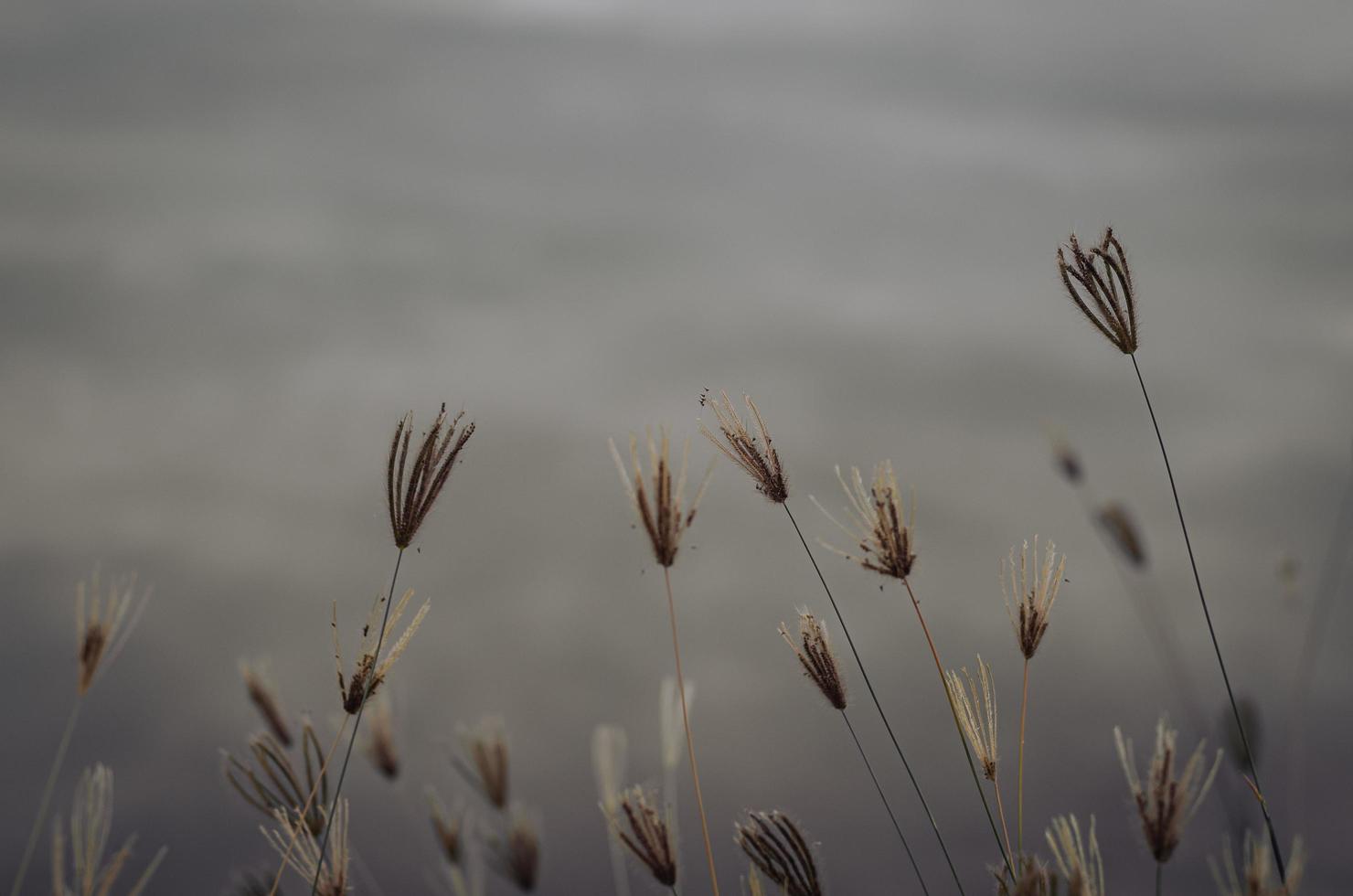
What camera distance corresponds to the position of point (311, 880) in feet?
8.17

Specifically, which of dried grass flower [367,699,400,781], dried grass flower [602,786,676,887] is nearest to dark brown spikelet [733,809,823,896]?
dried grass flower [602,786,676,887]

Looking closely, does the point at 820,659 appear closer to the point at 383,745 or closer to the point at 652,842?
the point at 652,842

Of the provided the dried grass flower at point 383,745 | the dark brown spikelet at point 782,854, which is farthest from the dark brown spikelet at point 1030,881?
the dried grass flower at point 383,745

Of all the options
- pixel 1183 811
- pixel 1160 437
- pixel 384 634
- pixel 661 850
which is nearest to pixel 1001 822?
pixel 1183 811

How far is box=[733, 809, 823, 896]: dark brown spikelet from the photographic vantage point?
2.43m

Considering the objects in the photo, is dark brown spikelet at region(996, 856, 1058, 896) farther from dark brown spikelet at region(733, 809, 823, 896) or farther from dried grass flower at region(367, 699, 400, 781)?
dried grass flower at region(367, 699, 400, 781)

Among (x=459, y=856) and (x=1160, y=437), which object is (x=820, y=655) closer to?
(x=1160, y=437)

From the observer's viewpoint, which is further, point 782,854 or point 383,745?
point 383,745

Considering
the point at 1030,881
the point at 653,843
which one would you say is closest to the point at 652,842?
the point at 653,843

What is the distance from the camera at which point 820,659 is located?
2.61 meters

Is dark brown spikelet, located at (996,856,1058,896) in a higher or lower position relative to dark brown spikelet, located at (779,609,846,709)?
lower

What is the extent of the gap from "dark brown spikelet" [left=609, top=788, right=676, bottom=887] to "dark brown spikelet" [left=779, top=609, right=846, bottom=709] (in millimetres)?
497

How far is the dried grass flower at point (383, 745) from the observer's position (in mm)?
3732

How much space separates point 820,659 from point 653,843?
584 millimetres
